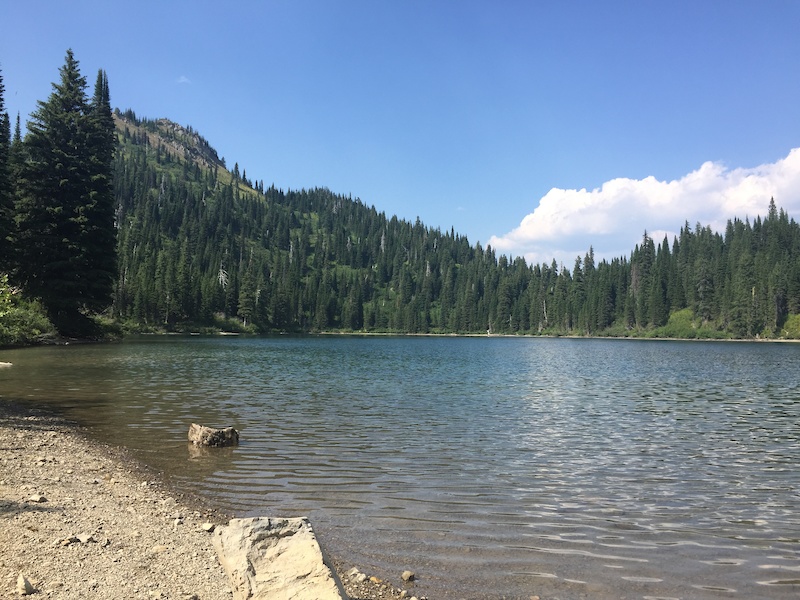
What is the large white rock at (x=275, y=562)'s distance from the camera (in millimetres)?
6164

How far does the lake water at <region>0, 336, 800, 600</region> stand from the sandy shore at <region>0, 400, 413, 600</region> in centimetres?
125

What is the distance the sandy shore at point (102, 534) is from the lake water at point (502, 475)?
1.25 metres

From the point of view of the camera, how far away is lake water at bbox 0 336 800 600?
27.8 feet

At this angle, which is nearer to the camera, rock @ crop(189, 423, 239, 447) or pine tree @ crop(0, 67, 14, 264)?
rock @ crop(189, 423, 239, 447)

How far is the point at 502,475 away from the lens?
45.8ft

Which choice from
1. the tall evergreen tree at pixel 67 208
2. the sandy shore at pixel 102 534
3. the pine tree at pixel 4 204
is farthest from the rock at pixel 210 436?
the tall evergreen tree at pixel 67 208

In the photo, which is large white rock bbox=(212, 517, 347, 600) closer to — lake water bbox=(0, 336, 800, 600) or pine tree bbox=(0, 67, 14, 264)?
lake water bbox=(0, 336, 800, 600)

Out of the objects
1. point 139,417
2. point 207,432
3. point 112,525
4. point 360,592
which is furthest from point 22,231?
point 360,592

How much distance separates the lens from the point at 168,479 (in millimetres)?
12953

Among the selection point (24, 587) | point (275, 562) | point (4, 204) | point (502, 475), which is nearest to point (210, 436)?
point (502, 475)

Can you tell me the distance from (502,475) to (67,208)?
59.2m

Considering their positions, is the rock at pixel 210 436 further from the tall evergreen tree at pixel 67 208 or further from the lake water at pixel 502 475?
the tall evergreen tree at pixel 67 208

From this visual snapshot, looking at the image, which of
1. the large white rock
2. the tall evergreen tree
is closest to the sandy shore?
the large white rock

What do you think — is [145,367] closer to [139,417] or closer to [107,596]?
[139,417]
